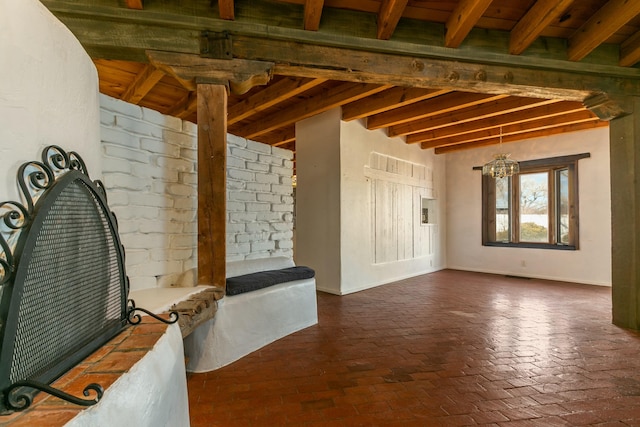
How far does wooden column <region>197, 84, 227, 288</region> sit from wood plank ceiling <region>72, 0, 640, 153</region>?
427 mm

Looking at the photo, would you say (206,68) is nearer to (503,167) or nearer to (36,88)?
(36,88)

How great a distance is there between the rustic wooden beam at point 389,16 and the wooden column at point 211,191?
138cm

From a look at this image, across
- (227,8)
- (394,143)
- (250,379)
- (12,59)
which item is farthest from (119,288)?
A: (394,143)

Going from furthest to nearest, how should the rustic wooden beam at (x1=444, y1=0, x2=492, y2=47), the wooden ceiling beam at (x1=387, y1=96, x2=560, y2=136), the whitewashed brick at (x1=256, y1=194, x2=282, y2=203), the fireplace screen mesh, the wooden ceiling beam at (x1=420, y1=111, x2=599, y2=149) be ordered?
the wooden ceiling beam at (x1=420, y1=111, x2=599, y2=149)
the wooden ceiling beam at (x1=387, y1=96, x2=560, y2=136)
the whitewashed brick at (x1=256, y1=194, x2=282, y2=203)
the rustic wooden beam at (x1=444, y1=0, x2=492, y2=47)
the fireplace screen mesh

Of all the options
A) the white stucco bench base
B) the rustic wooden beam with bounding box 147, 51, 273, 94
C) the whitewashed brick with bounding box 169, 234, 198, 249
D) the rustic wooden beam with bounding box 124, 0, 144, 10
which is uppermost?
the rustic wooden beam with bounding box 124, 0, 144, 10

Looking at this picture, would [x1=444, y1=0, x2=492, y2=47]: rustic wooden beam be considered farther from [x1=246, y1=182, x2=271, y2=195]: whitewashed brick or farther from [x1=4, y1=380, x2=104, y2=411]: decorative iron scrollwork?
[x1=4, y1=380, x2=104, y2=411]: decorative iron scrollwork

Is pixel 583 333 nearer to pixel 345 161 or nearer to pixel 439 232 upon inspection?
pixel 345 161

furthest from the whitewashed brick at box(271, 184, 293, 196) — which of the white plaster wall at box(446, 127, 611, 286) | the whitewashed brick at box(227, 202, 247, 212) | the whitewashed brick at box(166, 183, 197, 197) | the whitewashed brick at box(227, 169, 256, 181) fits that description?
the white plaster wall at box(446, 127, 611, 286)

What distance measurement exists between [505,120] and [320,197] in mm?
3054

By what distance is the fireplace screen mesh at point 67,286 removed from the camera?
845mm

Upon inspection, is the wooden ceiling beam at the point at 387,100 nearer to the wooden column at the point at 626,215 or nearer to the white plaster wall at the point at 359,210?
the white plaster wall at the point at 359,210

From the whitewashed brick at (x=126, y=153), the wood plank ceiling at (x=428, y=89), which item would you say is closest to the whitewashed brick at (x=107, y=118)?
the whitewashed brick at (x=126, y=153)

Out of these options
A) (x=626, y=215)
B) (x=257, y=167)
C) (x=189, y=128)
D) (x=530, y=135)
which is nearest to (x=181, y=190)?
(x=189, y=128)

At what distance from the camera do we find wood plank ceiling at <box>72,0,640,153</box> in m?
2.36
